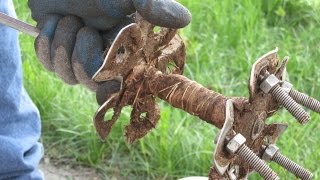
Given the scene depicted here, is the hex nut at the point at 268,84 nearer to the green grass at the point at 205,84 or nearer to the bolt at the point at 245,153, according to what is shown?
the bolt at the point at 245,153

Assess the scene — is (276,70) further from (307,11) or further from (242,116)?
(307,11)

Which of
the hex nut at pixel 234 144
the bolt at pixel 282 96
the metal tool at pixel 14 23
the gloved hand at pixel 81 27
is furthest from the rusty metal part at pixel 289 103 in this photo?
the metal tool at pixel 14 23

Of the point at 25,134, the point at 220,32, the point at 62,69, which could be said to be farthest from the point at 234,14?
the point at 62,69

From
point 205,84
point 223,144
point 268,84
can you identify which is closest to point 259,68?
point 268,84

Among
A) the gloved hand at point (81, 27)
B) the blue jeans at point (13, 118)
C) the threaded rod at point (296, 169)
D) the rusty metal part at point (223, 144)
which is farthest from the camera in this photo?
the blue jeans at point (13, 118)

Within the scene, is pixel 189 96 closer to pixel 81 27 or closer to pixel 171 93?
pixel 171 93

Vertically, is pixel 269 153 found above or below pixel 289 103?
below
